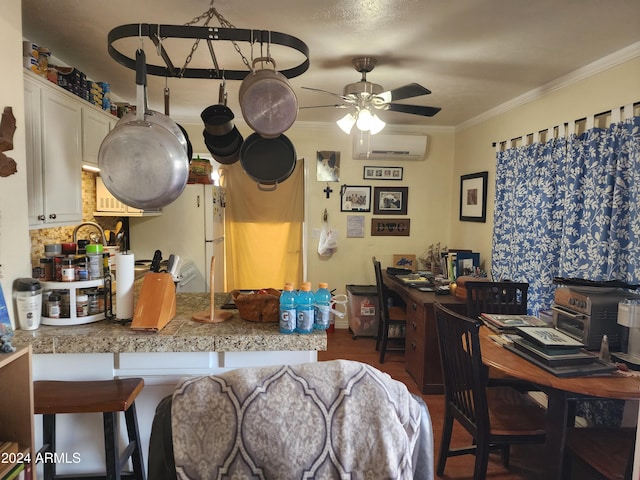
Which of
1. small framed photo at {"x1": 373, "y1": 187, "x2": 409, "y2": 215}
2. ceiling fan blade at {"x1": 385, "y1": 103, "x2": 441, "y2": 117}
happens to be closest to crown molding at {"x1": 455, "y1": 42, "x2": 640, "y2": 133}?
ceiling fan blade at {"x1": 385, "y1": 103, "x2": 441, "y2": 117}

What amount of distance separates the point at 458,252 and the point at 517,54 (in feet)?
6.44

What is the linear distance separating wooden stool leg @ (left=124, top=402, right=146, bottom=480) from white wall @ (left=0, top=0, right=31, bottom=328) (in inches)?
24.6

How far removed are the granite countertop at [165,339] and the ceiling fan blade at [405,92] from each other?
1.64 meters

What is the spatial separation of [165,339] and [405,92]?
6.57ft

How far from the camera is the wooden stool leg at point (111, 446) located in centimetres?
149

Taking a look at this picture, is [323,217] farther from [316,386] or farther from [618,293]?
[316,386]

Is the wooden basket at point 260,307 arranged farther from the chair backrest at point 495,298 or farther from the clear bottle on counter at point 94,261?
the chair backrest at point 495,298

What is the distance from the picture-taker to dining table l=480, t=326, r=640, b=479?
1556mm

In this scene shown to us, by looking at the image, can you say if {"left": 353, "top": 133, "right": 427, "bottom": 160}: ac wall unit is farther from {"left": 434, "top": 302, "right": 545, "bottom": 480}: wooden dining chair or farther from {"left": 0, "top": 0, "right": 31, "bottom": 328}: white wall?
{"left": 0, "top": 0, "right": 31, "bottom": 328}: white wall

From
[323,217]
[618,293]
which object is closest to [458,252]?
[323,217]

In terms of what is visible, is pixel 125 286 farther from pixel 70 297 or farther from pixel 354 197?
pixel 354 197

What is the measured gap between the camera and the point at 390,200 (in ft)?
15.0

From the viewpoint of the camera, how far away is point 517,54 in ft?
7.84

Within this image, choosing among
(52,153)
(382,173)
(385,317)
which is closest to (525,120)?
(382,173)
